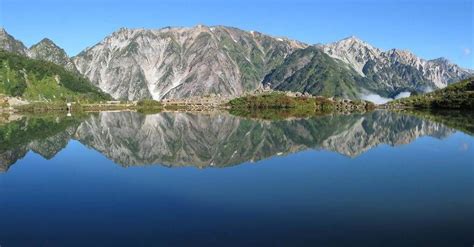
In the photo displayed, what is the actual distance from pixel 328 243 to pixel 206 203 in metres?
11.3

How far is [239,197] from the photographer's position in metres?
36.2

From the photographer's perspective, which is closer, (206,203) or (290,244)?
(290,244)

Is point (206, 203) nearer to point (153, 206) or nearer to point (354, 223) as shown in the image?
point (153, 206)

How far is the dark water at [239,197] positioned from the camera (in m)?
26.4

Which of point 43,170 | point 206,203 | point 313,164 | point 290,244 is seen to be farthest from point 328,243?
point 43,170

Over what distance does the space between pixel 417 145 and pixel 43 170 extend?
5311 cm

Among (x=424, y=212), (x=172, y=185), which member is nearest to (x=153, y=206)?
(x=172, y=185)

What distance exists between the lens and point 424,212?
1220 inches

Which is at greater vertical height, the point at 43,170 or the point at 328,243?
the point at 43,170

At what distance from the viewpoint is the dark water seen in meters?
26.4

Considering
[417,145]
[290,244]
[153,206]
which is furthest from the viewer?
[417,145]

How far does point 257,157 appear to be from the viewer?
61750 millimetres

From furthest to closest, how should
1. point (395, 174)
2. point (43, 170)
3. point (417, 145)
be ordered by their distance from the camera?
point (417, 145) < point (43, 170) < point (395, 174)

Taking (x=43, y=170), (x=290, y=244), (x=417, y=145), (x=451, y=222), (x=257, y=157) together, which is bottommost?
(x=290, y=244)
